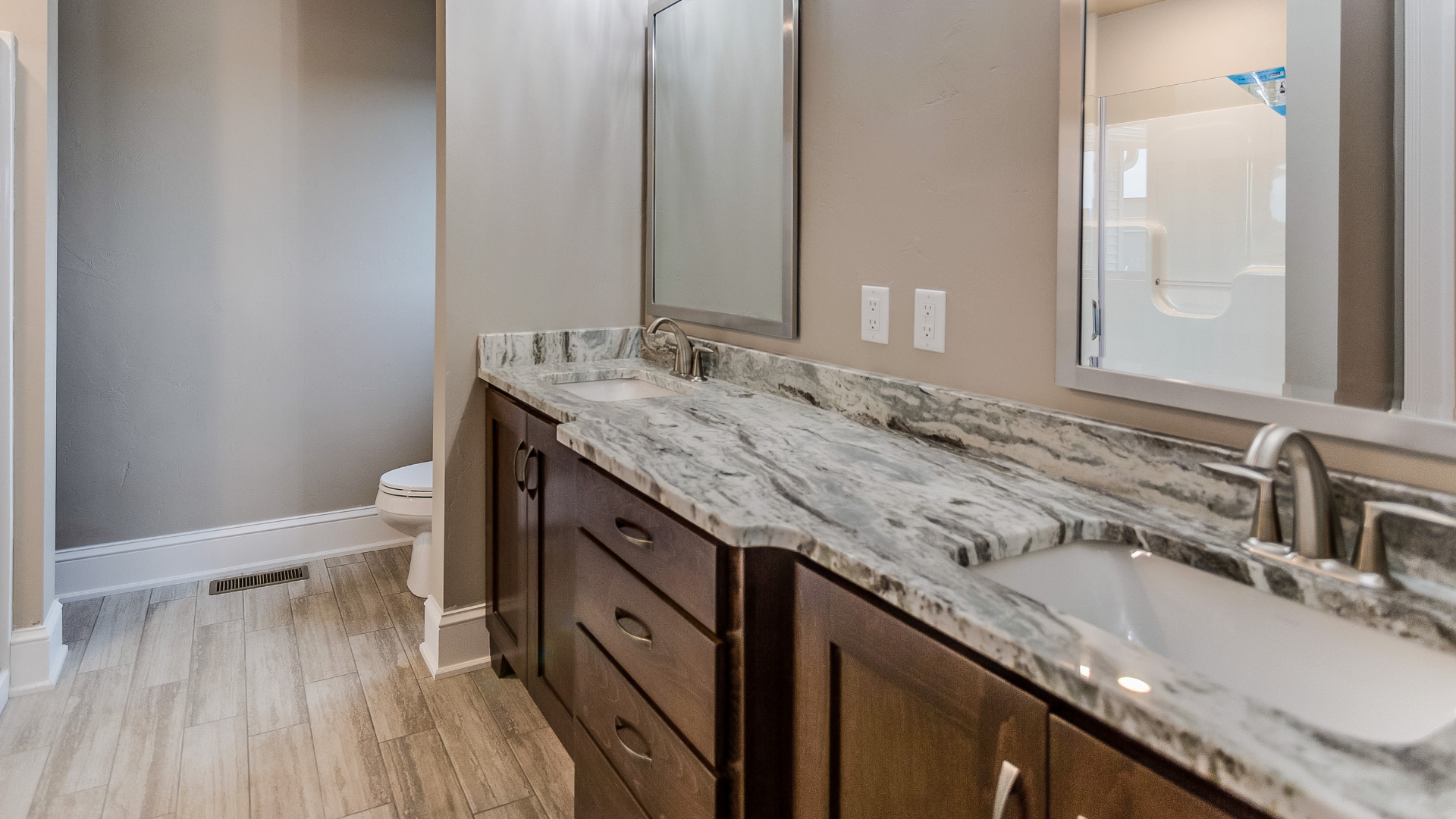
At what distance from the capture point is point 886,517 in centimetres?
104

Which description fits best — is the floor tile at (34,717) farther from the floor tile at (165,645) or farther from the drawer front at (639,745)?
the drawer front at (639,745)

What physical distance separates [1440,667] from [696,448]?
0.98m

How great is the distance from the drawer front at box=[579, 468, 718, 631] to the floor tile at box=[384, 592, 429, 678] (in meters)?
1.21

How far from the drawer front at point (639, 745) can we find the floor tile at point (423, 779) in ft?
1.59

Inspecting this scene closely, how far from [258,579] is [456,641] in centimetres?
112

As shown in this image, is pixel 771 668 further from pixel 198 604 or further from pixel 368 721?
pixel 198 604

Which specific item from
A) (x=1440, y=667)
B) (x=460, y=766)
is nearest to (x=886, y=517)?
(x=1440, y=667)

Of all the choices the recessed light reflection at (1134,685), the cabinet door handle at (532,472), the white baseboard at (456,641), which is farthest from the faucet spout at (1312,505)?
the white baseboard at (456,641)

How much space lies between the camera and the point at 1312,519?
88 centimetres

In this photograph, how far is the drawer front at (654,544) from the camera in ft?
3.56

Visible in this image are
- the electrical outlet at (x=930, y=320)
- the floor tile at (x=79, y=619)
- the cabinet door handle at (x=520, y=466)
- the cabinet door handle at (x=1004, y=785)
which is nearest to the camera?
the cabinet door handle at (x=1004, y=785)

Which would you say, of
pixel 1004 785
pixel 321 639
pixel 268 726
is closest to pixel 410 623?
pixel 321 639

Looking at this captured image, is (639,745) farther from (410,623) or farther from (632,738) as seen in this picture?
(410,623)

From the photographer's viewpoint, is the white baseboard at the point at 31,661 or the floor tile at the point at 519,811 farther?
the white baseboard at the point at 31,661
